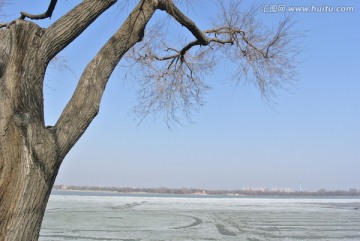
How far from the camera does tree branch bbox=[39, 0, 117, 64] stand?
3613 millimetres

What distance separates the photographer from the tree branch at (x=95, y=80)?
11.8 feet

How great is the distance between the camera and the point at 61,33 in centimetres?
368

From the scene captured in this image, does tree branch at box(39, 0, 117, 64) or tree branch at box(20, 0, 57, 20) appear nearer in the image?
tree branch at box(39, 0, 117, 64)

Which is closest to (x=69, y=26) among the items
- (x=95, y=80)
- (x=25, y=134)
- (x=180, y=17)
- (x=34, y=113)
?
(x=95, y=80)

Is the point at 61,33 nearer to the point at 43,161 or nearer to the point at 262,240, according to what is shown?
the point at 43,161

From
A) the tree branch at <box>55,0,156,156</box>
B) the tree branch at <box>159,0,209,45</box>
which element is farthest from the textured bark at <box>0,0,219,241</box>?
the tree branch at <box>159,0,209,45</box>

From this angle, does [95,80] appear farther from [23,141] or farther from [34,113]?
[23,141]

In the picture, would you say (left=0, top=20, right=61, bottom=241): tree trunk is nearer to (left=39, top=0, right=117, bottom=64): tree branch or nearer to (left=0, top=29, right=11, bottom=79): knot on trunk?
(left=0, top=29, right=11, bottom=79): knot on trunk

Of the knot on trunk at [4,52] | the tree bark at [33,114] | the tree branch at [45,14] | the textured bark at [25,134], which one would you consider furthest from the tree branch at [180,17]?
the knot on trunk at [4,52]

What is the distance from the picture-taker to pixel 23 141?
10.4 feet

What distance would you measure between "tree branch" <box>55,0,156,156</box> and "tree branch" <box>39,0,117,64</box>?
0.34m

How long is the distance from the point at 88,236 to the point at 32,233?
21.6 feet

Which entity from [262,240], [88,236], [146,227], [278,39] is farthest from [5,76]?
[146,227]

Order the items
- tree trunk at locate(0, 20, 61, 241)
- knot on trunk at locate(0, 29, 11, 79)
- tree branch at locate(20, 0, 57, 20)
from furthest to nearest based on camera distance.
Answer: tree branch at locate(20, 0, 57, 20) → knot on trunk at locate(0, 29, 11, 79) → tree trunk at locate(0, 20, 61, 241)
